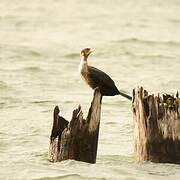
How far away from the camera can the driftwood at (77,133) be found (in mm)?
10078

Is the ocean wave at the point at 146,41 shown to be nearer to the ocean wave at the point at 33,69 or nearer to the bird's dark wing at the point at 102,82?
the ocean wave at the point at 33,69

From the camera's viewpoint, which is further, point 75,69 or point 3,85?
point 75,69

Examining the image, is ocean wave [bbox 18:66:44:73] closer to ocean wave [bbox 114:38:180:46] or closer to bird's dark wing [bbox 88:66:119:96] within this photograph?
ocean wave [bbox 114:38:180:46]

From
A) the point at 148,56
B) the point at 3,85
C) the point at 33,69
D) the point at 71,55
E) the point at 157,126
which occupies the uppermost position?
the point at 148,56

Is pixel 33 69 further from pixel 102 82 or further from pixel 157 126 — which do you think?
pixel 157 126

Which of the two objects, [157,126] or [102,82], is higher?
[102,82]

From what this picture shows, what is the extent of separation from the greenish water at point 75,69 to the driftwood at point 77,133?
0.54 feet

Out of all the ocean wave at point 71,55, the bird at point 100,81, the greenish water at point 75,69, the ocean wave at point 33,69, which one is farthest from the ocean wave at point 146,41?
the bird at point 100,81

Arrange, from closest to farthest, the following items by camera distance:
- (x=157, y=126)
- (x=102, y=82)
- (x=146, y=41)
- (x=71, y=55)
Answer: (x=157, y=126) < (x=102, y=82) < (x=71, y=55) < (x=146, y=41)

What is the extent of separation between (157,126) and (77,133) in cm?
86

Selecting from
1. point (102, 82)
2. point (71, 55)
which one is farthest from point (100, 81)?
point (71, 55)

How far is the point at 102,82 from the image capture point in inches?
470

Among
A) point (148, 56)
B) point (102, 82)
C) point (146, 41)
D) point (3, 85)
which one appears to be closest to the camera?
point (102, 82)

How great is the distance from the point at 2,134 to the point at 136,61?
8625mm
